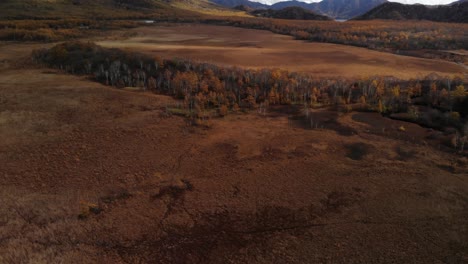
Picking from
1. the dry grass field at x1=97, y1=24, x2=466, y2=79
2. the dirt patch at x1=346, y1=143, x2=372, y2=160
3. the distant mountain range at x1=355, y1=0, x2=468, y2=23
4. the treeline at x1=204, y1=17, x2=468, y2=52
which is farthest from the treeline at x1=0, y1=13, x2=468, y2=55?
the dirt patch at x1=346, y1=143, x2=372, y2=160

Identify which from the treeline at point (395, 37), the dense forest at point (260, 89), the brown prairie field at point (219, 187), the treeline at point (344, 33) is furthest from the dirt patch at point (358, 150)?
the treeline at point (395, 37)

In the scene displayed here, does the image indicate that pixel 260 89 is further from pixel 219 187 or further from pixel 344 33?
pixel 344 33

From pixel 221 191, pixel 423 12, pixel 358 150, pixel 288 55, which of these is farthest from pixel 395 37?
pixel 221 191

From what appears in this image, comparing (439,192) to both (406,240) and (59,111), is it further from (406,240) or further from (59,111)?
(59,111)

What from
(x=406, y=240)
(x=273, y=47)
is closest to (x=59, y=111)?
(x=406, y=240)

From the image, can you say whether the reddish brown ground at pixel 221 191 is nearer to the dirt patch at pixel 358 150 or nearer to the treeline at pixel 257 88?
the dirt patch at pixel 358 150

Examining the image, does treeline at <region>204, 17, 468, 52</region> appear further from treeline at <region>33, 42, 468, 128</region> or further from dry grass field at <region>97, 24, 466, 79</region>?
treeline at <region>33, 42, 468, 128</region>

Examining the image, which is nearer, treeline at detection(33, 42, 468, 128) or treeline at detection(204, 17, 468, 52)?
treeline at detection(33, 42, 468, 128)
